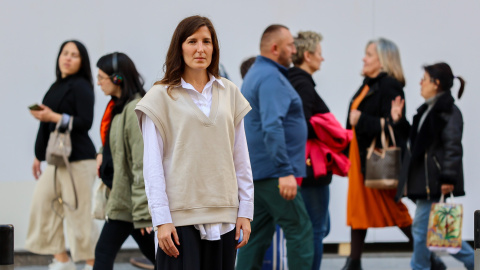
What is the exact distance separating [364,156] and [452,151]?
91 centimetres

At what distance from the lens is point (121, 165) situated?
591cm

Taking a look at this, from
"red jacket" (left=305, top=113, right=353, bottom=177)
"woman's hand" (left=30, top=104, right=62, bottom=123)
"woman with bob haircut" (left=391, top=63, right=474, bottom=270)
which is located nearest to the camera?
"red jacket" (left=305, top=113, right=353, bottom=177)

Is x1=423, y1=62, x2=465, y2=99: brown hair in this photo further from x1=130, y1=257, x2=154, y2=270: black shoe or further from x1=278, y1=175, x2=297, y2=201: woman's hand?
x1=130, y1=257, x2=154, y2=270: black shoe

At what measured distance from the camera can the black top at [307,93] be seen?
677 cm

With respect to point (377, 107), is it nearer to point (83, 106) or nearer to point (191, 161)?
point (83, 106)

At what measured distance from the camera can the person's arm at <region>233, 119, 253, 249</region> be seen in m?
4.12

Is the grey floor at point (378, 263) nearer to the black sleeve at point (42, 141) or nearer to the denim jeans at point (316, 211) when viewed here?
the black sleeve at point (42, 141)

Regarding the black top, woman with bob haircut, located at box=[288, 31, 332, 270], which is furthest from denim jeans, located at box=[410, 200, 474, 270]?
the black top

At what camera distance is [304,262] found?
612 cm

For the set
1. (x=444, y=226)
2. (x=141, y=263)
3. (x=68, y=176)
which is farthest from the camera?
(x=141, y=263)

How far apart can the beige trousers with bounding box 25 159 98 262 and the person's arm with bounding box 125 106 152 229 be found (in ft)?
5.60

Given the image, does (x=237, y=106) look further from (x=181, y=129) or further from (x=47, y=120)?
(x=47, y=120)

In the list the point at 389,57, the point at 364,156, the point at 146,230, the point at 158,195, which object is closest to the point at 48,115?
the point at 146,230

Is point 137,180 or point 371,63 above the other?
point 371,63
